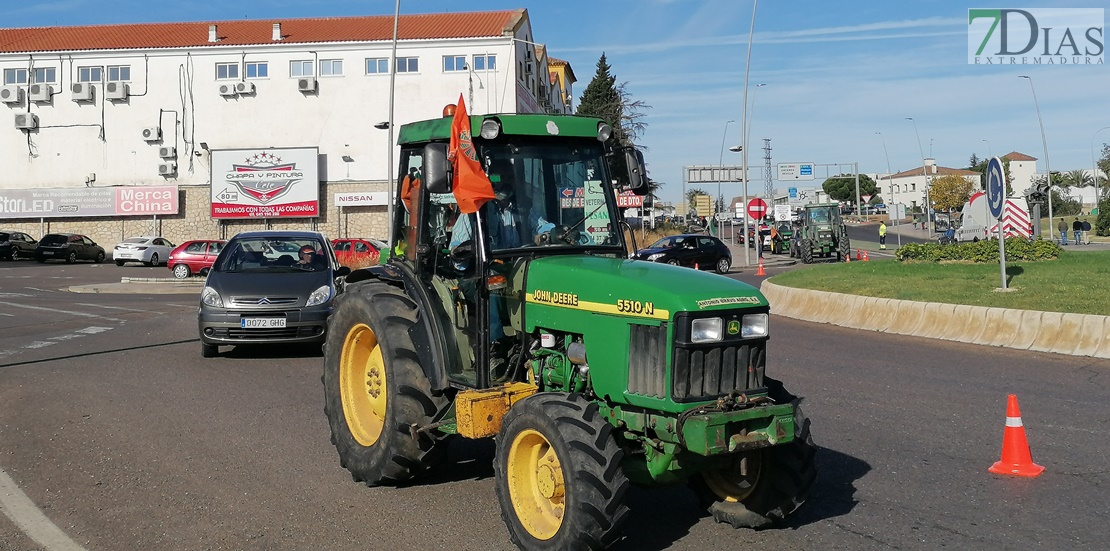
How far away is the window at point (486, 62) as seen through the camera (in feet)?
192

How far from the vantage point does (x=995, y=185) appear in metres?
15.8

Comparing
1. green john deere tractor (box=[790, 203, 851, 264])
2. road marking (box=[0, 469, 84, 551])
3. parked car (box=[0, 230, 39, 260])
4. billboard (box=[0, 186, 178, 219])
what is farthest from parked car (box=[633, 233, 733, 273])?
Answer: parked car (box=[0, 230, 39, 260])

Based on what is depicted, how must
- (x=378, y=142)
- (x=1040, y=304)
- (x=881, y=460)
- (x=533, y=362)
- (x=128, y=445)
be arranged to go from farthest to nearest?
(x=378, y=142) < (x=1040, y=304) < (x=128, y=445) < (x=881, y=460) < (x=533, y=362)

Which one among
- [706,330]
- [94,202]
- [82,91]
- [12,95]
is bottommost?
[706,330]

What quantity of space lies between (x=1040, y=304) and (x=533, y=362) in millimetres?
12168

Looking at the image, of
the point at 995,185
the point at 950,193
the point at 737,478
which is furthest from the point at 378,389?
the point at 950,193

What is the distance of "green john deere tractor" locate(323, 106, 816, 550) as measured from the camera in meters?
4.98

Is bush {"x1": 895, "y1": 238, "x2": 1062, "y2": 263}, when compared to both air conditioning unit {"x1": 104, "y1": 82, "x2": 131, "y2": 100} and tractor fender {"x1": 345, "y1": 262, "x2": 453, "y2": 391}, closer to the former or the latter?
tractor fender {"x1": 345, "y1": 262, "x2": 453, "y2": 391}

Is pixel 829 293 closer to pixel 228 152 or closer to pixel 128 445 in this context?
pixel 128 445

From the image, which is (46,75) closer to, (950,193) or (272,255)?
(272,255)

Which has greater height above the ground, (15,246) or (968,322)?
(15,246)

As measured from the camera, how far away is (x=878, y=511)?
605cm

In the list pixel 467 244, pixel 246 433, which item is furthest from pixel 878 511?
pixel 246 433

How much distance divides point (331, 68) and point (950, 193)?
71.7 meters
